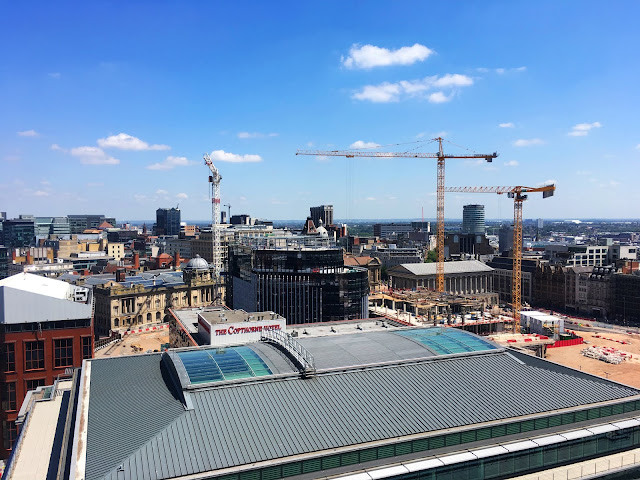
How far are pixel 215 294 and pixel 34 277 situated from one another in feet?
321

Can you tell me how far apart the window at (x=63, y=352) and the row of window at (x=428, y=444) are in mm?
51929

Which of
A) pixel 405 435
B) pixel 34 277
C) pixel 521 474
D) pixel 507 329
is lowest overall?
pixel 507 329

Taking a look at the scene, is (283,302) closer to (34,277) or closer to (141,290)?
(34,277)

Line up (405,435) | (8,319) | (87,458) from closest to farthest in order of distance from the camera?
(87,458) < (405,435) < (8,319)

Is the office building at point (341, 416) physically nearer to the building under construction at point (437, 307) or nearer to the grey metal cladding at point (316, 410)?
the grey metal cladding at point (316, 410)

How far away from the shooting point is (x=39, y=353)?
77938 mm

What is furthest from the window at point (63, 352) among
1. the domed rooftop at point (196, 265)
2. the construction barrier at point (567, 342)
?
the construction barrier at point (567, 342)

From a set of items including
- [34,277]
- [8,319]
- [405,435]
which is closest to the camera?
[405,435]

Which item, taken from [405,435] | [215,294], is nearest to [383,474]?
[405,435]

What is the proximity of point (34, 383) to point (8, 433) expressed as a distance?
26.3 feet

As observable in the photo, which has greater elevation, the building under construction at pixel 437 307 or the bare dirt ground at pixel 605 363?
the building under construction at pixel 437 307

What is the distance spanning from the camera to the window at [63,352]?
78625 mm

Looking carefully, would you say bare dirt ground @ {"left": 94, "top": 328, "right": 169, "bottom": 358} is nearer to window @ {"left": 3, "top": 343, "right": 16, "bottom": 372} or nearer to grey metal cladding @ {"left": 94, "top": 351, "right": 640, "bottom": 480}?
window @ {"left": 3, "top": 343, "right": 16, "bottom": 372}

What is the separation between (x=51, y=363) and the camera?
7806cm
